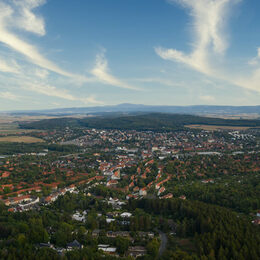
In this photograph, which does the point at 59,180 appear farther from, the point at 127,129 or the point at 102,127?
the point at 102,127

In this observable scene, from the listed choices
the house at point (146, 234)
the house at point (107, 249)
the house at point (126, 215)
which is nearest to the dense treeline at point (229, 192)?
the house at point (126, 215)

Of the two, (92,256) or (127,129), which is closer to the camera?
(92,256)

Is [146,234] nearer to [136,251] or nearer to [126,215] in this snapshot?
[136,251]

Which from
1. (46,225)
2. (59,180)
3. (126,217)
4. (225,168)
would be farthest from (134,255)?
(225,168)

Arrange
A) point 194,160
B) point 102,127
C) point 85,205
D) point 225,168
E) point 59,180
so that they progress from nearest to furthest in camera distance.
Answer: point 85,205 < point 59,180 < point 225,168 < point 194,160 < point 102,127

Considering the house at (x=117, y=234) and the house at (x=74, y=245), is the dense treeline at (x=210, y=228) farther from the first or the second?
the house at (x=74, y=245)

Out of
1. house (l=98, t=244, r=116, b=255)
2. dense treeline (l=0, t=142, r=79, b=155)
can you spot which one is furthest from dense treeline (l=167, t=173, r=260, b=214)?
dense treeline (l=0, t=142, r=79, b=155)
